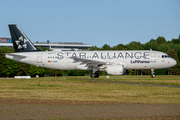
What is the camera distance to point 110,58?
1716 inches

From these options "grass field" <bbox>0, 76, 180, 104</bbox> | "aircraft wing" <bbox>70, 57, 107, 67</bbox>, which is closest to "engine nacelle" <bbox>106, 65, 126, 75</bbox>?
"aircraft wing" <bbox>70, 57, 107, 67</bbox>

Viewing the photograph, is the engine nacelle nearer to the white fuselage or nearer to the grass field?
the white fuselage

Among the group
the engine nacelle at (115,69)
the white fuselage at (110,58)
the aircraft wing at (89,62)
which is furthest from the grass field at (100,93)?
the white fuselage at (110,58)

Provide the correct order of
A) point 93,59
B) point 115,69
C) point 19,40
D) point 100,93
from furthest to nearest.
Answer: point 19,40 < point 93,59 < point 115,69 < point 100,93

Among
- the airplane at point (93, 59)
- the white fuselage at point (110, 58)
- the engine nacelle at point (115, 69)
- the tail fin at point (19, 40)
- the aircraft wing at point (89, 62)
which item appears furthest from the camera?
the tail fin at point (19, 40)

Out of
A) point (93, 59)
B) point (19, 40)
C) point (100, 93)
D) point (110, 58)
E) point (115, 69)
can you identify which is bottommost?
point (100, 93)

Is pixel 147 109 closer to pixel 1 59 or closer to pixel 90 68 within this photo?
pixel 90 68

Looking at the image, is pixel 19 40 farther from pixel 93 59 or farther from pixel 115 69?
pixel 115 69

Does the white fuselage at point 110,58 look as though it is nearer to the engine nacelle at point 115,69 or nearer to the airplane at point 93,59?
the airplane at point 93,59

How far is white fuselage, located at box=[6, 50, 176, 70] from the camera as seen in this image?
4328 centimetres

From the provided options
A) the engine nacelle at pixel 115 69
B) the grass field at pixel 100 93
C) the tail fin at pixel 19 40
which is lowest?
the grass field at pixel 100 93

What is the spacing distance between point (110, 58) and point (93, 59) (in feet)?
8.93

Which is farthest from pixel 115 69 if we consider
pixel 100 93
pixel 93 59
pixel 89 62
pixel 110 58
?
pixel 100 93

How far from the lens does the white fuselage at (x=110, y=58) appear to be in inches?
1704
